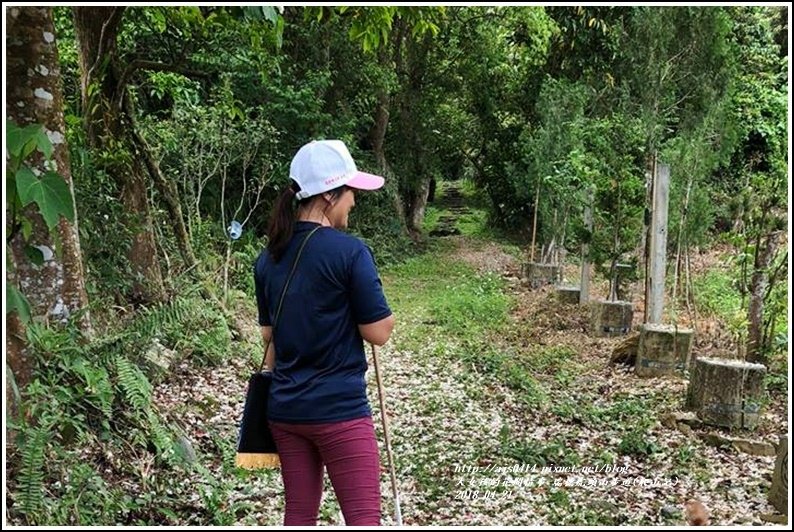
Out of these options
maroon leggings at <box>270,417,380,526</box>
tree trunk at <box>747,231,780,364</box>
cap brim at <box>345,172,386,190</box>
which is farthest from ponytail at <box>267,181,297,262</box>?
tree trunk at <box>747,231,780,364</box>

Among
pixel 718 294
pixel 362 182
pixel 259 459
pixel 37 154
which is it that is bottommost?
pixel 259 459

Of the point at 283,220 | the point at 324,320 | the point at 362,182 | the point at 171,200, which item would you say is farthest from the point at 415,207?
the point at 324,320

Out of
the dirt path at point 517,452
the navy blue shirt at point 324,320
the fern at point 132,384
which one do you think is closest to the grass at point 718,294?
the dirt path at point 517,452

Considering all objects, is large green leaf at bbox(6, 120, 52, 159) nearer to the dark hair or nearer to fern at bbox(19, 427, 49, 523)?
the dark hair

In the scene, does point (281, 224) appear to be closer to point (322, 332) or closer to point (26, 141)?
point (322, 332)

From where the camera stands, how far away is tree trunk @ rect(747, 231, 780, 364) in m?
6.05

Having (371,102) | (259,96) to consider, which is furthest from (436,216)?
(259,96)

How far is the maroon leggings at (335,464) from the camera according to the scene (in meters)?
2.35

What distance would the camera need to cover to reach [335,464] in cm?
238

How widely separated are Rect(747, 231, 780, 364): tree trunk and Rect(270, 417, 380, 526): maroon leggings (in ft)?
15.7

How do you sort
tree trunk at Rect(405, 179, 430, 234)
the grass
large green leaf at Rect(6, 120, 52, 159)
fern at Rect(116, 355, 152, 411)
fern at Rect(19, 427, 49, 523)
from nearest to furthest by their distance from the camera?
large green leaf at Rect(6, 120, 52, 159), fern at Rect(19, 427, 49, 523), fern at Rect(116, 355, 152, 411), the grass, tree trunk at Rect(405, 179, 430, 234)

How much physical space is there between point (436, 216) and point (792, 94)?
22543 millimetres

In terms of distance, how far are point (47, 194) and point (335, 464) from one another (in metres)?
1.30

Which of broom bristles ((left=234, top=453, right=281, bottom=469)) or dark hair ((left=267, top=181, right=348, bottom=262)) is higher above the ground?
dark hair ((left=267, top=181, right=348, bottom=262))
